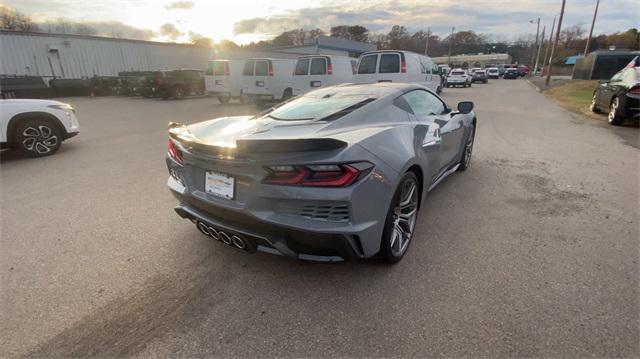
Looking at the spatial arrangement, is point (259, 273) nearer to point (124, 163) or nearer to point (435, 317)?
point (435, 317)

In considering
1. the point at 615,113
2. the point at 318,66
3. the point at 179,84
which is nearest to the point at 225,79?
the point at 179,84

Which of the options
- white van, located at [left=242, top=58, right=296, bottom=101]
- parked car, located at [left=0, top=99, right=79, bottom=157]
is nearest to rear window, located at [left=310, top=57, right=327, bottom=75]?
white van, located at [left=242, top=58, right=296, bottom=101]

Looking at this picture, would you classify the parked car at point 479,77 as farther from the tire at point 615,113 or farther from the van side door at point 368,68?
the tire at point 615,113

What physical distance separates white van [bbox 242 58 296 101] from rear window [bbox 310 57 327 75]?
1277 mm

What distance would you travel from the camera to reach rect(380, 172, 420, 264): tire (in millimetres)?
2625

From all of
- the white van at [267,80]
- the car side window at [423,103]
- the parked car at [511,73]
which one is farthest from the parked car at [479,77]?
the car side window at [423,103]

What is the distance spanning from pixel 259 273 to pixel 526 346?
6.19 ft

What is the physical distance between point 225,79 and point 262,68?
2.67m

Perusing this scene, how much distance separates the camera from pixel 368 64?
12922 mm

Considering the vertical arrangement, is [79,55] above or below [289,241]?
above

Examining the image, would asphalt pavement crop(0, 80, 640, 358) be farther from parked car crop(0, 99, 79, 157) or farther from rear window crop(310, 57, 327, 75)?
rear window crop(310, 57, 327, 75)

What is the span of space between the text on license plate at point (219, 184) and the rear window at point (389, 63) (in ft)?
36.8

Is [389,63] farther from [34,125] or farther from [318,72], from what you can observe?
[34,125]

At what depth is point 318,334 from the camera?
2166mm
